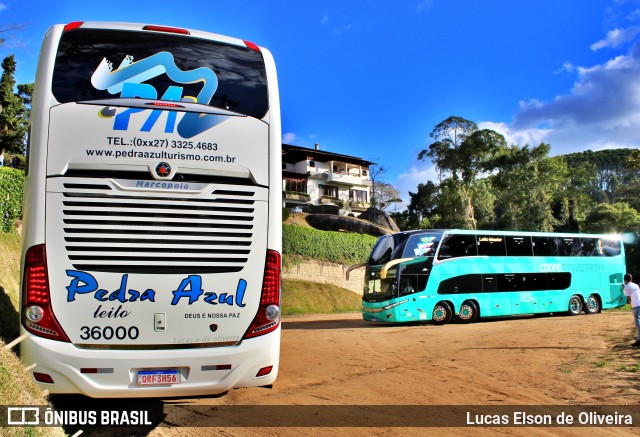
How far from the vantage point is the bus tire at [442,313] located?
22.4 meters

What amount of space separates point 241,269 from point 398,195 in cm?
6499

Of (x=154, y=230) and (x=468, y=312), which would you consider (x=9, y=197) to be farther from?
(x=468, y=312)

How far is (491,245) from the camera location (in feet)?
77.1

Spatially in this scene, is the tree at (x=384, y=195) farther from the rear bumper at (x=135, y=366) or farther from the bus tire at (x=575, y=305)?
the rear bumper at (x=135, y=366)

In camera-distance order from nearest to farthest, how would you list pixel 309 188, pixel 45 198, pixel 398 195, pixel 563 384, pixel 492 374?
pixel 45 198
pixel 563 384
pixel 492 374
pixel 309 188
pixel 398 195

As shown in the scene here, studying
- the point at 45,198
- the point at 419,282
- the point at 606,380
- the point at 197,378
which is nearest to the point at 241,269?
the point at 197,378

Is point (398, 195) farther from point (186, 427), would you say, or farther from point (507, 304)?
point (186, 427)

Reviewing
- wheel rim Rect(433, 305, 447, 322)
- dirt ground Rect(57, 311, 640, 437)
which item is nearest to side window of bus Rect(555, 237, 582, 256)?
wheel rim Rect(433, 305, 447, 322)

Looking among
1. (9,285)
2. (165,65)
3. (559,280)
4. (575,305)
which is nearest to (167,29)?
(165,65)

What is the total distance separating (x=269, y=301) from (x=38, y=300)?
2.33m

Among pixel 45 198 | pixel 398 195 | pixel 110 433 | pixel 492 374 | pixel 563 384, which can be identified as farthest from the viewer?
pixel 398 195

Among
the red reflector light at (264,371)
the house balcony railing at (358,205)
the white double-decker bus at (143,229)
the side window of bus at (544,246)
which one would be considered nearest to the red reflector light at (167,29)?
the white double-decker bus at (143,229)

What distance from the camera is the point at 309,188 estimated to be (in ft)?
215

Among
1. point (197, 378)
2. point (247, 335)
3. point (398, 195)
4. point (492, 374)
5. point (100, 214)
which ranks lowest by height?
point (492, 374)
